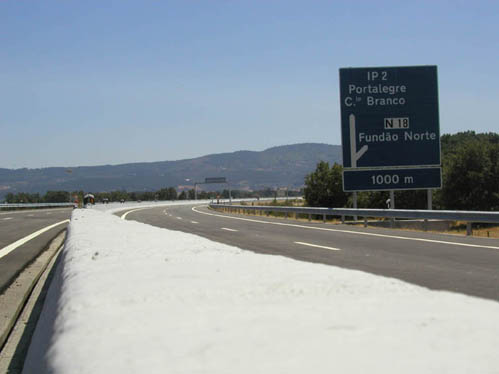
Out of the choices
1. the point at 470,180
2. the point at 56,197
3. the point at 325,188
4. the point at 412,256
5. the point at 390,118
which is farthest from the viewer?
the point at 56,197

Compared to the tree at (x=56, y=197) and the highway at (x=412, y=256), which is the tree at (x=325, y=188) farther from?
the tree at (x=56, y=197)

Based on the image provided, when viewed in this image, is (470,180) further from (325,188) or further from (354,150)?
(354,150)

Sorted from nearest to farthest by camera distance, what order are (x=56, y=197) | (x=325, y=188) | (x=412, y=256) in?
(x=412, y=256) < (x=325, y=188) < (x=56, y=197)

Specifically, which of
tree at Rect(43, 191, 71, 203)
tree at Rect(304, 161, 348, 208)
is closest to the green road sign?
tree at Rect(304, 161, 348, 208)

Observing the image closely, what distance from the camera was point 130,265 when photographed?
5.54 meters

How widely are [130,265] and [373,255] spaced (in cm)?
760

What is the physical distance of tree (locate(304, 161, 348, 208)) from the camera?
53750 mm

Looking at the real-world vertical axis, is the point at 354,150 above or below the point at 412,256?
above

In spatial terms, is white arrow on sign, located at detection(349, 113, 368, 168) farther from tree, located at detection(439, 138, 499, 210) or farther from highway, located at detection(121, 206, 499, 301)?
tree, located at detection(439, 138, 499, 210)

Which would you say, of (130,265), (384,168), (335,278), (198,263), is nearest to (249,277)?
(335,278)

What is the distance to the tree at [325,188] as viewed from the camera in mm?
53750

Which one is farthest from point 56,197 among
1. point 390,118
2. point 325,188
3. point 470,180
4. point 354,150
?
point 390,118

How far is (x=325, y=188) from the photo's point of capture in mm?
54188

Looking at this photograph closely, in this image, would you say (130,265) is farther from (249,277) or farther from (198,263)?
(249,277)
